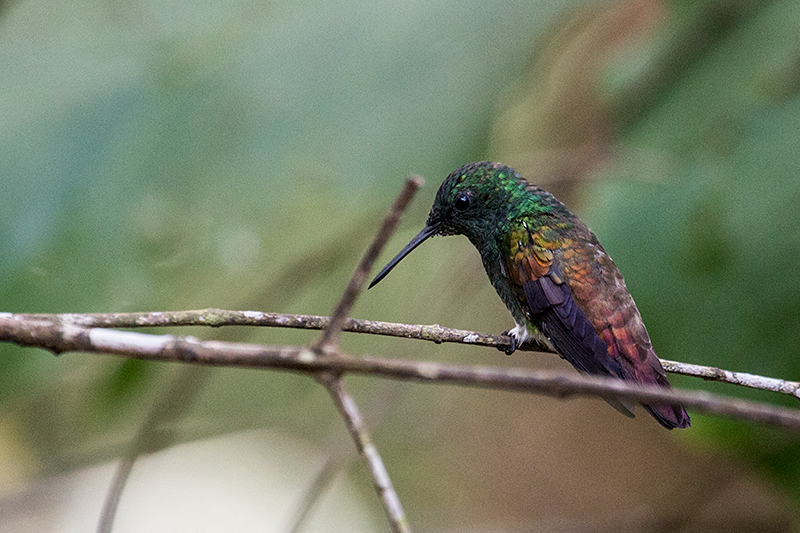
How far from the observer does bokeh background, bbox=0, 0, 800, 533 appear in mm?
2389

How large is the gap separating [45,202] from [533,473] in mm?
2667

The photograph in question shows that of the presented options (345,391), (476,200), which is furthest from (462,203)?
(345,391)

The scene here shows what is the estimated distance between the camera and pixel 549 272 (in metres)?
2.47

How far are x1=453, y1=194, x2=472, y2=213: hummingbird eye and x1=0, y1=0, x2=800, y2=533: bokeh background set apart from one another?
0.43 ft

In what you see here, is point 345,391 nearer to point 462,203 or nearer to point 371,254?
point 371,254

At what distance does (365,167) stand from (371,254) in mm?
1766

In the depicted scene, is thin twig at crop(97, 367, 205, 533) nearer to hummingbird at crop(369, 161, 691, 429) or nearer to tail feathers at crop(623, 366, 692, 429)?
hummingbird at crop(369, 161, 691, 429)

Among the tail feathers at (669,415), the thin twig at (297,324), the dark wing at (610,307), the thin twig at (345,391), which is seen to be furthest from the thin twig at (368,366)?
the dark wing at (610,307)

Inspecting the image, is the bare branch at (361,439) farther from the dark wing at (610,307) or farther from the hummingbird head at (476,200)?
the hummingbird head at (476,200)

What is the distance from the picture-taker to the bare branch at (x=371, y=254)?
771 mm

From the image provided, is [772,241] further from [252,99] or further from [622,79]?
[252,99]

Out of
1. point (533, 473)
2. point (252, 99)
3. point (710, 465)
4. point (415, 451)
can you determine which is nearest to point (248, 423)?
point (415, 451)

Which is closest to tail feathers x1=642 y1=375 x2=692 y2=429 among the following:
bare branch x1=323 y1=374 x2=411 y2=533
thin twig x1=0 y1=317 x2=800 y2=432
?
thin twig x1=0 y1=317 x2=800 y2=432

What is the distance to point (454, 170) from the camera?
8.45ft
